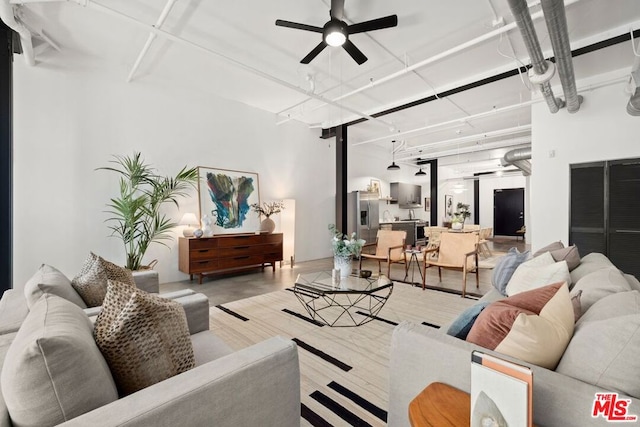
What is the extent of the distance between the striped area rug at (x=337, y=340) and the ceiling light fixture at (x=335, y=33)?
273cm

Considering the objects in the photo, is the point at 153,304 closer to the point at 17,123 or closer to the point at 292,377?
the point at 292,377

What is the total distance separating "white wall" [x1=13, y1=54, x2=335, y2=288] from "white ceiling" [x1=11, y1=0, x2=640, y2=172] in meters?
0.26

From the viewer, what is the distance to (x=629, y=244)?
4152 mm

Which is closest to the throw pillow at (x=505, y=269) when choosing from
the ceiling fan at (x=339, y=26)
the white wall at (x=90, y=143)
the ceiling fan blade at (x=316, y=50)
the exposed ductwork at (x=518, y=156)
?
the ceiling fan at (x=339, y=26)

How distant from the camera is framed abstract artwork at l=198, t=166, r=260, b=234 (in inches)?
216

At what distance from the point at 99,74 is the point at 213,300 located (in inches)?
152

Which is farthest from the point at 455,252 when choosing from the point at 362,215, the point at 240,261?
the point at 362,215

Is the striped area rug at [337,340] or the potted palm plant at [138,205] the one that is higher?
the potted palm plant at [138,205]

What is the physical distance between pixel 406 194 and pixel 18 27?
997 centimetres

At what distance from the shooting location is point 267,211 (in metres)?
6.34

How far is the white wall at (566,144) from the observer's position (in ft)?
13.9

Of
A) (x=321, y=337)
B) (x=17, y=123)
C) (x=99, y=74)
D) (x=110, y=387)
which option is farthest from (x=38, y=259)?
(x=110, y=387)

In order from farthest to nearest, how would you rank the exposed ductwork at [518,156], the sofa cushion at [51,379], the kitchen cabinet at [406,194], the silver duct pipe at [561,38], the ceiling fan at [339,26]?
1. the kitchen cabinet at [406,194]
2. the exposed ductwork at [518,156]
3. the ceiling fan at [339,26]
4. the silver duct pipe at [561,38]
5. the sofa cushion at [51,379]

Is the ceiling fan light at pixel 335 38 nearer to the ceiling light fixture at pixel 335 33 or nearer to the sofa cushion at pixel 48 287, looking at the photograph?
the ceiling light fixture at pixel 335 33
